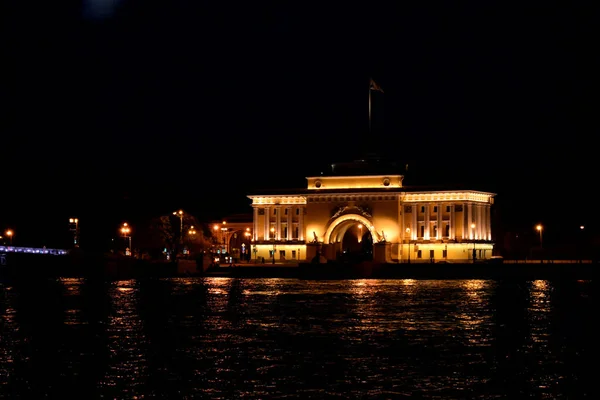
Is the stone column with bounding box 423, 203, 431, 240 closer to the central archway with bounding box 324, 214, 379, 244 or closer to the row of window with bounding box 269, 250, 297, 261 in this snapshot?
the central archway with bounding box 324, 214, 379, 244

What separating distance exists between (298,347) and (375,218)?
2697 inches

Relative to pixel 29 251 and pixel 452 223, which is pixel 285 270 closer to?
pixel 452 223

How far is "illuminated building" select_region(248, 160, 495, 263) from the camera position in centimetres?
9762

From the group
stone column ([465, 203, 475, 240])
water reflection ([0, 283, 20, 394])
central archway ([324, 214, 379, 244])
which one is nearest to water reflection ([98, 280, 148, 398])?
water reflection ([0, 283, 20, 394])

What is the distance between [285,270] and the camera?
3487 inches

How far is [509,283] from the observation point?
74500 mm

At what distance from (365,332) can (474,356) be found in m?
7.00

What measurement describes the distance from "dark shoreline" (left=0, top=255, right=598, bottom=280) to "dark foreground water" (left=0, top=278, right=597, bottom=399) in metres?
24.8

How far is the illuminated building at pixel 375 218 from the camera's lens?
320 feet

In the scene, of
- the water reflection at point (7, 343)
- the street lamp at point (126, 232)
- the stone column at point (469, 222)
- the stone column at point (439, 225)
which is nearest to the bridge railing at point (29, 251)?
the street lamp at point (126, 232)

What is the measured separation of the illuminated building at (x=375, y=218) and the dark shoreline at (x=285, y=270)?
380 inches

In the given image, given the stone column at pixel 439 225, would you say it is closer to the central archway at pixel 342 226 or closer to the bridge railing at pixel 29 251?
the central archway at pixel 342 226

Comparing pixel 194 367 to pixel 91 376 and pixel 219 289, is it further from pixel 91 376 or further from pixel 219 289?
pixel 219 289

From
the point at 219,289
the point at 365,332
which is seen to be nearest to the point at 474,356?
the point at 365,332
